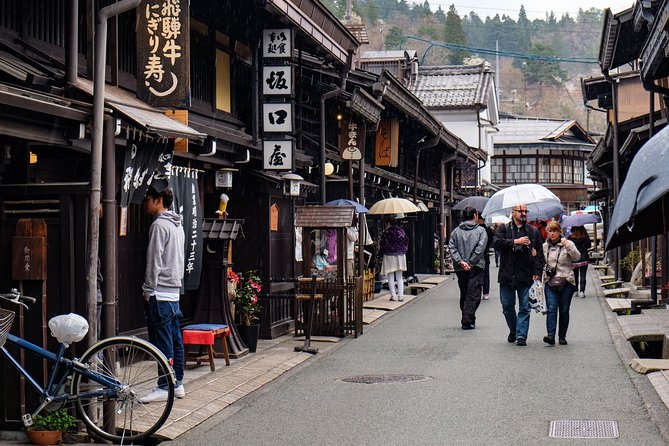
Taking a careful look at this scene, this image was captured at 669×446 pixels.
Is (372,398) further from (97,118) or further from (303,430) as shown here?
(97,118)

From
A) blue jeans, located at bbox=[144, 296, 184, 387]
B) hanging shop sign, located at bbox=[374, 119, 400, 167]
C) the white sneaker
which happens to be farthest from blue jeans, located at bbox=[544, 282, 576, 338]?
hanging shop sign, located at bbox=[374, 119, 400, 167]

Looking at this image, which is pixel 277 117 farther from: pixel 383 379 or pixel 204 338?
pixel 383 379

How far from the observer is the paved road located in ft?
28.0

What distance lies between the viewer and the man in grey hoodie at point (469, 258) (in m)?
17.4

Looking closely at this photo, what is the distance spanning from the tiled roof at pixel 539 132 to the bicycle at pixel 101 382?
60878 millimetres

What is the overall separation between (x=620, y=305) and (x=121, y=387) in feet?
51.6

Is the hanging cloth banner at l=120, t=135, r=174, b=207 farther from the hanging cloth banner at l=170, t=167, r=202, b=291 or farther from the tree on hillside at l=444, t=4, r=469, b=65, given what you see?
the tree on hillside at l=444, t=4, r=469, b=65

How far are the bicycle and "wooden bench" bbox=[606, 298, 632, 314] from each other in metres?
14.6

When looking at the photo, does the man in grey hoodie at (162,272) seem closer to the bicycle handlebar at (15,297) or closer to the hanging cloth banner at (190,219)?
the bicycle handlebar at (15,297)

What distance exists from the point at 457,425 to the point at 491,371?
347cm

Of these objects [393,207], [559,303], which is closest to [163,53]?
[559,303]

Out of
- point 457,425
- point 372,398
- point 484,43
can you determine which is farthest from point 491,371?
point 484,43

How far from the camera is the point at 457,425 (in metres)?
8.87

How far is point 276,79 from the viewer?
1580 centimetres
